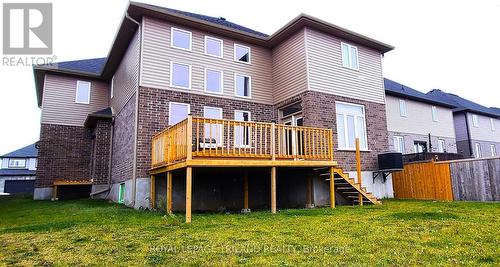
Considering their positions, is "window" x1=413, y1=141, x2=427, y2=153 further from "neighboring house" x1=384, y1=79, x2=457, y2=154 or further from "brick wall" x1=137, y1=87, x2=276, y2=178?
"brick wall" x1=137, y1=87, x2=276, y2=178

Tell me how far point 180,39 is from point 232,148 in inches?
205

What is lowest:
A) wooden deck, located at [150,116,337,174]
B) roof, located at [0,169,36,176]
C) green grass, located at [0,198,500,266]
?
green grass, located at [0,198,500,266]

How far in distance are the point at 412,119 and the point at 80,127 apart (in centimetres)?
1815

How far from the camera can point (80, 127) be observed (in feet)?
50.3

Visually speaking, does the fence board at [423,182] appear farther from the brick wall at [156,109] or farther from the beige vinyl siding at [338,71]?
the brick wall at [156,109]

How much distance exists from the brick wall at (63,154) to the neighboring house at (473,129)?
22.5 m

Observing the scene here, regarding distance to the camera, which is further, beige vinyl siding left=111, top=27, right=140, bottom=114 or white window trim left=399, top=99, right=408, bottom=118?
white window trim left=399, top=99, right=408, bottom=118

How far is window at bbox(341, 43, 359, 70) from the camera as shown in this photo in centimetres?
1267

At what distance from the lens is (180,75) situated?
11.2 meters

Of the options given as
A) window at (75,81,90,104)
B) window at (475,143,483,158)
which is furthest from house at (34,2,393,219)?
window at (475,143,483,158)

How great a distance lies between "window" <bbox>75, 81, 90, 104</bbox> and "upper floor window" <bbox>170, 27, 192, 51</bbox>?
6.98 metres

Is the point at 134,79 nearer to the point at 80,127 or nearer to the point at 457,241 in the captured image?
the point at 80,127

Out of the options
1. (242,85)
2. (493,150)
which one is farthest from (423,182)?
(493,150)

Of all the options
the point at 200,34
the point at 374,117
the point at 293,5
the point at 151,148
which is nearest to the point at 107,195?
the point at 151,148
